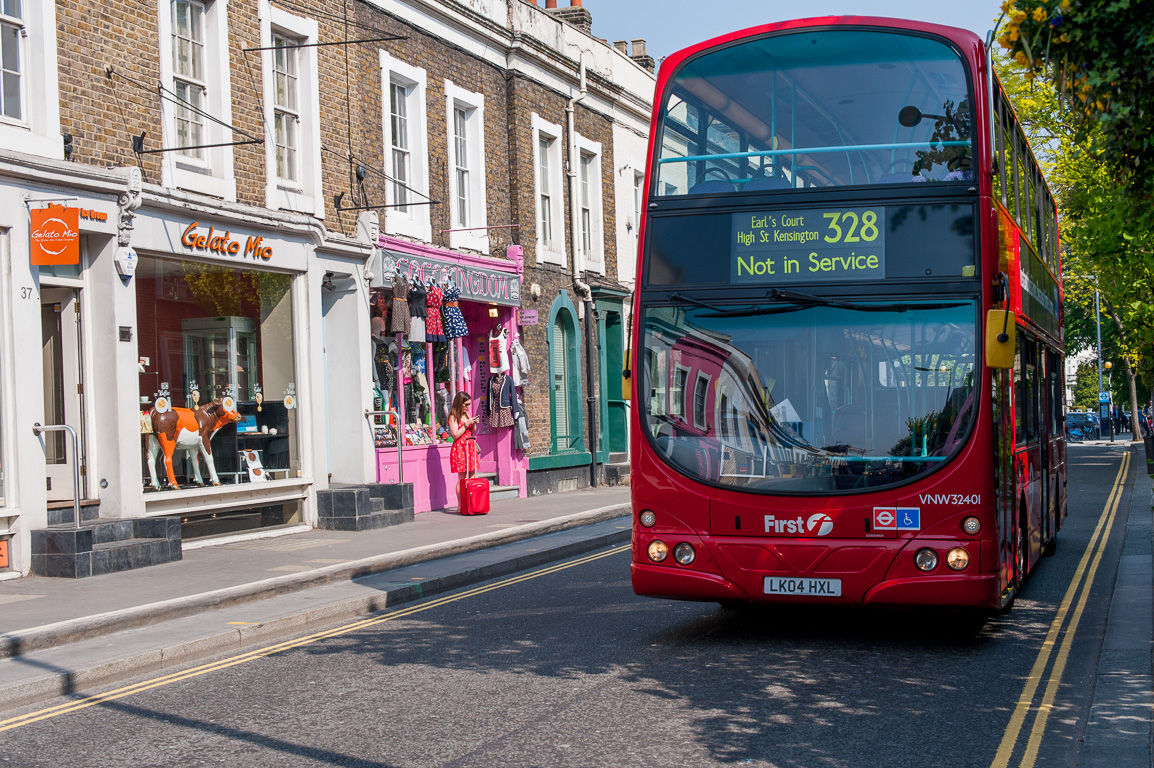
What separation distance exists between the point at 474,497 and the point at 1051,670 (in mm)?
11652

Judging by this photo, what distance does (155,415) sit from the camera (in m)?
13.8

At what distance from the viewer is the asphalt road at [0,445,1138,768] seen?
5.75 m

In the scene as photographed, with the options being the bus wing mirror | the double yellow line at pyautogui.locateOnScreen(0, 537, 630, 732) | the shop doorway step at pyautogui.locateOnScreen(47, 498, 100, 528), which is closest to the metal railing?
the shop doorway step at pyautogui.locateOnScreen(47, 498, 100, 528)

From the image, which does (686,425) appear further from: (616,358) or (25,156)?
(616,358)

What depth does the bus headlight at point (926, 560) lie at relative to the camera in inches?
297

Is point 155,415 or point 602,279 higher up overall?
point 602,279

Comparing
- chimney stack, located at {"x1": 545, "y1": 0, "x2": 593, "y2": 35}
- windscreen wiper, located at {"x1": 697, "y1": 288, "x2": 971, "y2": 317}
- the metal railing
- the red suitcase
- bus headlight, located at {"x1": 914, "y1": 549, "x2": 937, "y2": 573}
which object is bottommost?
the red suitcase

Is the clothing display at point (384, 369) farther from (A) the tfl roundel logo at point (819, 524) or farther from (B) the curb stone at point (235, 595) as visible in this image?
(A) the tfl roundel logo at point (819, 524)

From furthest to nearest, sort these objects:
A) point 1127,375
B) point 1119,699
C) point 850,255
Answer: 1. point 1127,375
2. point 850,255
3. point 1119,699

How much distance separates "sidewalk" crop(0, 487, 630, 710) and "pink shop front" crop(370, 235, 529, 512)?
2139mm

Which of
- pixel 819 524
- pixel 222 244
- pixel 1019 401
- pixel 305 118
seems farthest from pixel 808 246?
pixel 305 118

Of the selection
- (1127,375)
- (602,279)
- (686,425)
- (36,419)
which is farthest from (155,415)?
(1127,375)

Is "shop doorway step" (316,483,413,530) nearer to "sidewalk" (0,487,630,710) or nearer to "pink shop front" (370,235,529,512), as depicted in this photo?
"sidewalk" (0,487,630,710)

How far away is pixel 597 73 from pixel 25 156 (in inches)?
625
